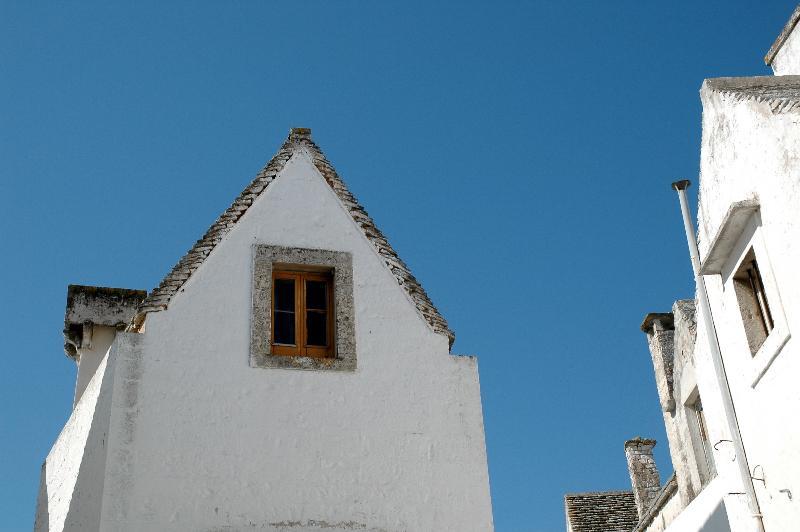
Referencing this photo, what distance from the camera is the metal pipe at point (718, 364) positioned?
1194 centimetres

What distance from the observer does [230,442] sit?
11188 millimetres

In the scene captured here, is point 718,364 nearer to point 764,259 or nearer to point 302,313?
point 764,259

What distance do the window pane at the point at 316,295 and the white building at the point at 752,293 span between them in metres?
4.93

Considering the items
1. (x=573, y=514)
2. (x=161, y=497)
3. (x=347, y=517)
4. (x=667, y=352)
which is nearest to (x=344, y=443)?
(x=347, y=517)

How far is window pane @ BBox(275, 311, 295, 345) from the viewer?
12141mm

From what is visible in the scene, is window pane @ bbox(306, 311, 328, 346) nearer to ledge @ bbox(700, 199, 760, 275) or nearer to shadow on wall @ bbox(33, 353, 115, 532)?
shadow on wall @ bbox(33, 353, 115, 532)

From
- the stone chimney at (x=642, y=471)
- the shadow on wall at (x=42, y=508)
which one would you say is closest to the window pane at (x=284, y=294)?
the shadow on wall at (x=42, y=508)

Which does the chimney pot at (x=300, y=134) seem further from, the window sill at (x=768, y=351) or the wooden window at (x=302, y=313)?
the window sill at (x=768, y=351)

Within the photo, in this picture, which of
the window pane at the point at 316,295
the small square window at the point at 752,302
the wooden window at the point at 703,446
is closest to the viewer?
the small square window at the point at 752,302

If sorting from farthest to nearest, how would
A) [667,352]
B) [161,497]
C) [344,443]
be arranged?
1. [667,352]
2. [344,443]
3. [161,497]

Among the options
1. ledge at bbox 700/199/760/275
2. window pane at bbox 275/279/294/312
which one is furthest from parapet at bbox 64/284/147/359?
ledge at bbox 700/199/760/275

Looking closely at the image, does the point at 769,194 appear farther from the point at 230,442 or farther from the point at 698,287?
the point at 230,442

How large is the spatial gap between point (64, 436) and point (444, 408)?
5.33 m

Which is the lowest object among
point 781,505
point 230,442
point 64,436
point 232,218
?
point 781,505
